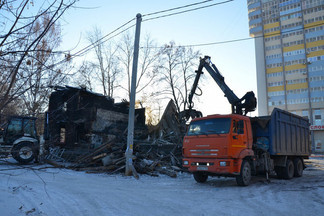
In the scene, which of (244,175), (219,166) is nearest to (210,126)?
(219,166)

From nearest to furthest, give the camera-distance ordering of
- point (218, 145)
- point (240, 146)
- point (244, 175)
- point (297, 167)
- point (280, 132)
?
point (218, 145), point (244, 175), point (240, 146), point (280, 132), point (297, 167)

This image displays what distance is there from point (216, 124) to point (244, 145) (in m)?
1.41

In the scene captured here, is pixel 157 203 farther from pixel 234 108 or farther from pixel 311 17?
pixel 311 17

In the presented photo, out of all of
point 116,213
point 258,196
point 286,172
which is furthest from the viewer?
point 286,172

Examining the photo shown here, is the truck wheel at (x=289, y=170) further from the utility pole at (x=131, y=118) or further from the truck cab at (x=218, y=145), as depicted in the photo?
the utility pole at (x=131, y=118)

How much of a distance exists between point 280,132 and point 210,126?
378 cm

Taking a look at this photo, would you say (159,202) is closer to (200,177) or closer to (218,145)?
(218,145)

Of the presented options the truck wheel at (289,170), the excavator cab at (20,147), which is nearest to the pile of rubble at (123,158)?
the truck wheel at (289,170)

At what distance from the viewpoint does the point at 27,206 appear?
5746 mm

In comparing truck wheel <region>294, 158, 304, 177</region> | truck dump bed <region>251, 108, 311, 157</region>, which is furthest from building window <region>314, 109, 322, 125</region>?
truck wheel <region>294, 158, 304, 177</region>

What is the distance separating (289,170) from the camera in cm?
1262

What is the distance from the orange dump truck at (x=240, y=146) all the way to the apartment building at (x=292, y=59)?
147 ft

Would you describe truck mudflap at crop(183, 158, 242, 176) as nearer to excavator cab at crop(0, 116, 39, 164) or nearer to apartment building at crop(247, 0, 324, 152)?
excavator cab at crop(0, 116, 39, 164)

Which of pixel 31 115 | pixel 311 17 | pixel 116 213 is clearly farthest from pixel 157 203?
pixel 311 17
